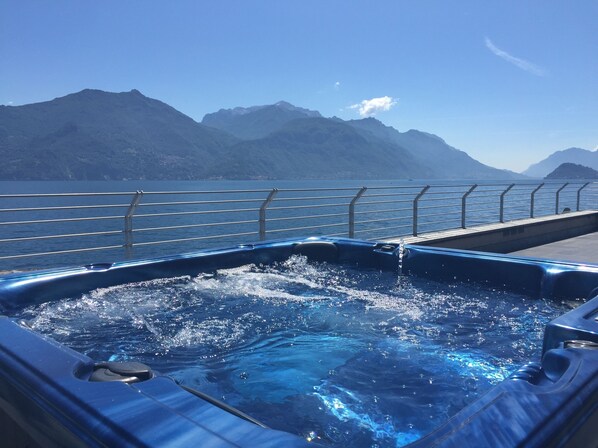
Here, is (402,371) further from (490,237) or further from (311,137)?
(311,137)

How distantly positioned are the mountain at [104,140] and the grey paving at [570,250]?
265 ft

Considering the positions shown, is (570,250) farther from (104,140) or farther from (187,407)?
(104,140)

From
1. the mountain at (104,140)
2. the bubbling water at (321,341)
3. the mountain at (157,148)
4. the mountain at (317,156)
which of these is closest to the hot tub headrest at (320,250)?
the bubbling water at (321,341)

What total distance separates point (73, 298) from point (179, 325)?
0.78 meters

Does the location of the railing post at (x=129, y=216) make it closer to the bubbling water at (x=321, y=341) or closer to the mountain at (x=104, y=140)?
the bubbling water at (x=321, y=341)

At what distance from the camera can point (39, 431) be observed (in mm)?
1112

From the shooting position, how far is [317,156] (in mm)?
126562

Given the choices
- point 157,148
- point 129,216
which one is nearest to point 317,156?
point 157,148

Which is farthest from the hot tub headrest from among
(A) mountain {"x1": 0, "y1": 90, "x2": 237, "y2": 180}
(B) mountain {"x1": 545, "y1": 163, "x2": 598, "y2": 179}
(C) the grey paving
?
(A) mountain {"x1": 0, "y1": 90, "x2": 237, "y2": 180}

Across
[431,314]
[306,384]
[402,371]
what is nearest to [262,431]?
[306,384]

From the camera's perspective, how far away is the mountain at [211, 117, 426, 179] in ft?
324

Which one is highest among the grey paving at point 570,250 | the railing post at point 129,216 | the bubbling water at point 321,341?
the railing post at point 129,216

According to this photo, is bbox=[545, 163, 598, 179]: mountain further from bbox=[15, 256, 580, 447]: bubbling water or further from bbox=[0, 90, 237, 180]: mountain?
bbox=[15, 256, 580, 447]: bubbling water

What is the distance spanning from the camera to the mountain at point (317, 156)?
9862 centimetres
